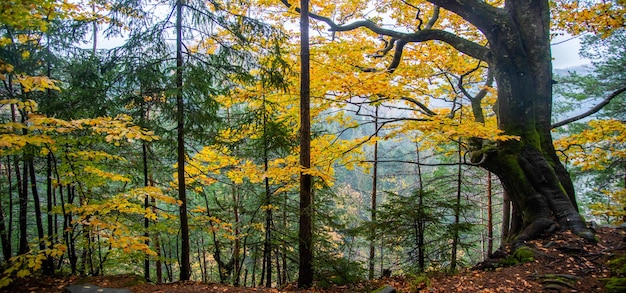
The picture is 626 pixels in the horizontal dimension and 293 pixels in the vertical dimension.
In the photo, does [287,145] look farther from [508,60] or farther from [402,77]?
[508,60]

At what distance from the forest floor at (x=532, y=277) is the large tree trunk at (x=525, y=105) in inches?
35.8

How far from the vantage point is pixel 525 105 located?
6168 mm

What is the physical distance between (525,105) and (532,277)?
140 inches

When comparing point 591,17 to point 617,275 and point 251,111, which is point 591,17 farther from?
point 251,111

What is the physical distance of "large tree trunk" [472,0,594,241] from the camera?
5.84 meters

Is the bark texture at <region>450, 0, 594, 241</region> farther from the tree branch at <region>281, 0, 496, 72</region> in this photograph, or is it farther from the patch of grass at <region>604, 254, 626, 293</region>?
the patch of grass at <region>604, 254, 626, 293</region>

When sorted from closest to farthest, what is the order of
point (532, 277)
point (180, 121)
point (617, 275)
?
point (617, 275) < point (532, 277) < point (180, 121)

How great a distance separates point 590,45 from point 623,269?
14.8 m

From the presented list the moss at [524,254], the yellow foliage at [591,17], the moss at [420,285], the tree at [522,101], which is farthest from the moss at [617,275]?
the yellow foliage at [591,17]

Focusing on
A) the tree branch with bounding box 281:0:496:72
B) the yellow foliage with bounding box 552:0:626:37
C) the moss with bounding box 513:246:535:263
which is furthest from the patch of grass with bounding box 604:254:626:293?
the yellow foliage with bounding box 552:0:626:37

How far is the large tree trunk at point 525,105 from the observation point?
5.84 m

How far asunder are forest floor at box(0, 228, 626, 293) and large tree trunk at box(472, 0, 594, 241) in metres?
0.91

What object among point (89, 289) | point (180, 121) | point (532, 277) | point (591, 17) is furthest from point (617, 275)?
point (89, 289)

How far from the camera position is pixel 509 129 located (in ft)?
20.3
